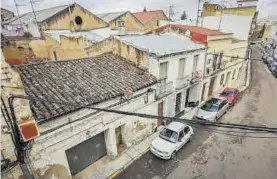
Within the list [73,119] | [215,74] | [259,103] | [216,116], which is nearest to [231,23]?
[215,74]

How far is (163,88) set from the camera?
1389 cm

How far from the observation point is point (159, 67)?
1298cm

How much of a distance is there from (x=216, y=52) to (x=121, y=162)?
47.6 ft

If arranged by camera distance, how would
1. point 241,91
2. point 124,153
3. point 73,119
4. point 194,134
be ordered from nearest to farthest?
point 73,119 < point 124,153 < point 194,134 < point 241,91

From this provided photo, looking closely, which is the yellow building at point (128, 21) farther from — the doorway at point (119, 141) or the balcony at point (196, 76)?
the doorway at point (119, 141)

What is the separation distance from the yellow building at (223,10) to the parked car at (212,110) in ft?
50.6

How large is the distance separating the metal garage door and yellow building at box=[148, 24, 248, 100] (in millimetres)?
12243

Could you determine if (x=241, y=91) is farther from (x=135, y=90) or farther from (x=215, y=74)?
(x=135, y=90)

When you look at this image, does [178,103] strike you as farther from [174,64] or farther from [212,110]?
[174,64]

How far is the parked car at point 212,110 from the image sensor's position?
15859 mm

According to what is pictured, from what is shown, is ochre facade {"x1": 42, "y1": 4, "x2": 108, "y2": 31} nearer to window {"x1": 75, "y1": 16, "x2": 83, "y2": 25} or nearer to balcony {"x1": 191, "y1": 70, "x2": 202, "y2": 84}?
window {"x1": 75, "y1": 16, "x2": 83, "y2": 25}

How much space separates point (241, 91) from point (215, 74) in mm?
6321

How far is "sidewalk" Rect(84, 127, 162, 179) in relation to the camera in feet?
34.0

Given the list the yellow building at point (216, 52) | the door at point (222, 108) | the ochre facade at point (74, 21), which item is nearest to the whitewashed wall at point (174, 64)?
the yellow building at point (216, 52)
